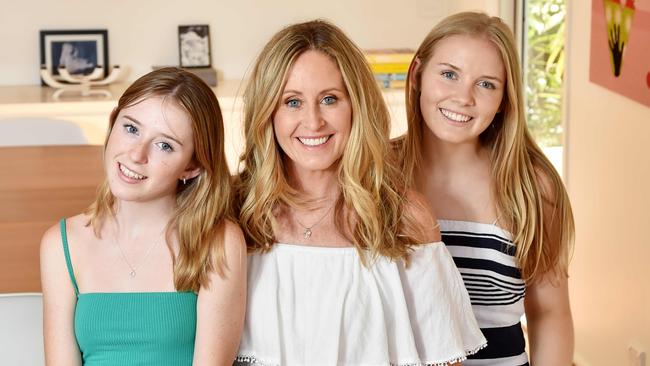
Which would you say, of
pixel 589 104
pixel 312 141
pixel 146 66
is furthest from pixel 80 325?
pixel 146 66

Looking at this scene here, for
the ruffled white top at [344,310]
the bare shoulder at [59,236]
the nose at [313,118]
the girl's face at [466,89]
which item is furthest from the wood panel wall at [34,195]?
the girl's face at [466,89]

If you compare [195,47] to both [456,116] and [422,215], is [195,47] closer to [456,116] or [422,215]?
[456,116]

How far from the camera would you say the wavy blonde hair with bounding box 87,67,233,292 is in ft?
5.95

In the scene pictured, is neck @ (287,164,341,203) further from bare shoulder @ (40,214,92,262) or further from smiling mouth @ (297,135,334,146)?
bare shoulder @ (40,214,92,262)

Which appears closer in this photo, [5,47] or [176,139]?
[176,139]

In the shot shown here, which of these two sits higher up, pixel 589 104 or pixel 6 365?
pixel 589 104

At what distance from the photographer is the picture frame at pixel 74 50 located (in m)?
4.46

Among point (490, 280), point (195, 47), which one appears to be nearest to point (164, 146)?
point (490, 280)

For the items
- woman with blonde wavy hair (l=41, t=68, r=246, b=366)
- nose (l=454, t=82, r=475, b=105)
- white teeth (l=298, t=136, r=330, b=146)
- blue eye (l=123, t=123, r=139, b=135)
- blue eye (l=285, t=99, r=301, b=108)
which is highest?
nose (l=454, t=82, r=475, b=105)

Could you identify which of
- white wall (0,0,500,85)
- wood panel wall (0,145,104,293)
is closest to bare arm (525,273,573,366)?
wood panel wall (0,145,104,293)

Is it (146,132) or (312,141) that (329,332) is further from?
(146,132)

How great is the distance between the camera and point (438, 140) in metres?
2.13

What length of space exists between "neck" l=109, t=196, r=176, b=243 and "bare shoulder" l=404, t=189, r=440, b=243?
421 mm

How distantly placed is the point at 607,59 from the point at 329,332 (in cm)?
170
